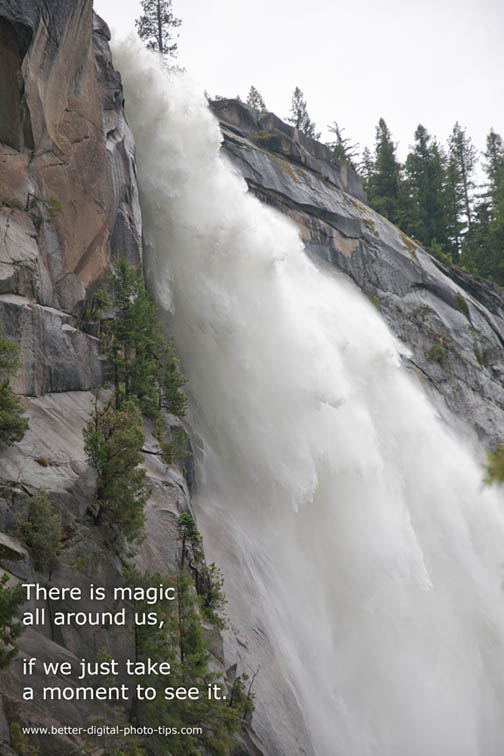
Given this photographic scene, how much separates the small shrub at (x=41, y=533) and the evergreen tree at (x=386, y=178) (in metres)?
35.9

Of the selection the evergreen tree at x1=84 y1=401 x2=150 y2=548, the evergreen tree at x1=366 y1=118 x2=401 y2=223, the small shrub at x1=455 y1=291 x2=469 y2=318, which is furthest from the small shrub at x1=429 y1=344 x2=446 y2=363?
the evergreen tree at x1=84 y1=401 x2=150 y2=548

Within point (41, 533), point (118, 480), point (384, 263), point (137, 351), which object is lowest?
point (41, 533)

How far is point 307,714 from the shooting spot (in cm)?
1419

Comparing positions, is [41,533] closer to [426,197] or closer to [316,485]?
[316,485]

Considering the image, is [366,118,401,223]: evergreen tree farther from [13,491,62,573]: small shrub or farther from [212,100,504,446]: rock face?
[13,491,62,573]: small shrub

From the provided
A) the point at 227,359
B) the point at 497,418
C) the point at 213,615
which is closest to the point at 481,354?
the point at 497,418

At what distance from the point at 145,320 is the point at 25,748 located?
10.2 meters

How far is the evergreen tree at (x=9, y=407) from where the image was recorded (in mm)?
10273

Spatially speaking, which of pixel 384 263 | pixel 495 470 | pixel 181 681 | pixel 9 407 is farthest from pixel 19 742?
pixel 384 263

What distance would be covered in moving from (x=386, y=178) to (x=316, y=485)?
2974 cm

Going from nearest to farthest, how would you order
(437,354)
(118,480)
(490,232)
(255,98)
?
(118,480), (437,354), (490,232), (255,98)

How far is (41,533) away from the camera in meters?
9.56

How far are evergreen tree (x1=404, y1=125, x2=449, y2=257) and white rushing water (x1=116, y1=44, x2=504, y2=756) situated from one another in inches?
758

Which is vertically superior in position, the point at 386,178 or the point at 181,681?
the point at 386,178
